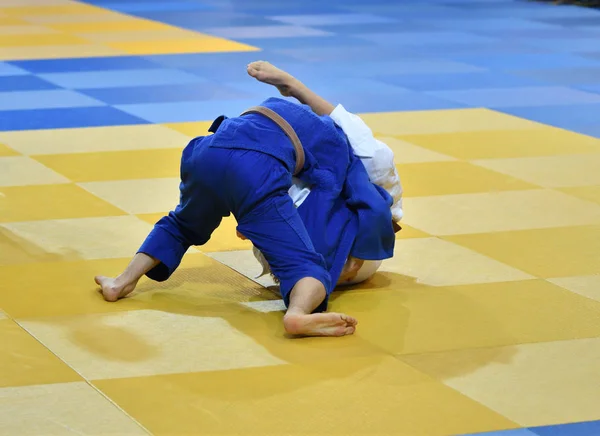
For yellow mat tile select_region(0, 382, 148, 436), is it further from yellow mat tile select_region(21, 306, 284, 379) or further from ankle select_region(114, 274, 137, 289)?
Result: ankle select_region(114, 274, 137, 289)

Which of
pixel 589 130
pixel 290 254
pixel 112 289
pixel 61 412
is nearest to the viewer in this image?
pixel 61 412

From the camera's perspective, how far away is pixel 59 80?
1333 centimetres

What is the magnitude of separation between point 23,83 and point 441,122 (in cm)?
485

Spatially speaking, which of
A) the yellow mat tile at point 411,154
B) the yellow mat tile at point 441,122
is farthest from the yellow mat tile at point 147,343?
the yellow mat tile at point 441,122

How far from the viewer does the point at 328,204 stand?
5.89 metres

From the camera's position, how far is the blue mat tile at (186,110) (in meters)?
11.2

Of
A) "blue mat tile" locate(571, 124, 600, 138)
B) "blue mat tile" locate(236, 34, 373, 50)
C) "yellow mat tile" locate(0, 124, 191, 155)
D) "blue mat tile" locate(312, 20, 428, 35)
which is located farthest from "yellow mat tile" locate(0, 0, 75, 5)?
"blue mat tile" locate(571, 124, 600, 138)

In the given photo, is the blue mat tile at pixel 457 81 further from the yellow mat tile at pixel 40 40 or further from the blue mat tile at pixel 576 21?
the blue mat tile at pixel 576 21

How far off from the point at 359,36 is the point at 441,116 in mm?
6469

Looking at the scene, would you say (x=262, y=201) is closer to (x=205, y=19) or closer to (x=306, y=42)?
(x=306, y=42)

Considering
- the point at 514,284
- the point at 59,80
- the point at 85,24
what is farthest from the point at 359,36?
the point at 514,284

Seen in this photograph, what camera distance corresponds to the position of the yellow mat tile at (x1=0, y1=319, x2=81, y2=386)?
489cm

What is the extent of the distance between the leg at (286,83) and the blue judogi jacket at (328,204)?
0.16 m

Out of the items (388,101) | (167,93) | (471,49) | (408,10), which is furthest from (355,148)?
(408,10)
